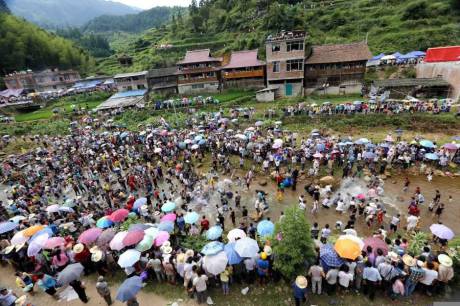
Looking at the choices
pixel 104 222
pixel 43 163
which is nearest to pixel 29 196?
pixel 43 163

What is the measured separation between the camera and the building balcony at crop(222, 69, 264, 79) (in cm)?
3881

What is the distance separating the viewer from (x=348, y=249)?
8086mm

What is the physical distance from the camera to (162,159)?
21.8 m

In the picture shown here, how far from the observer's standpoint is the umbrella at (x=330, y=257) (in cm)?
827

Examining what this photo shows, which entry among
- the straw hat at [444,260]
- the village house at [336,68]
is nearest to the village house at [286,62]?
the village house at [336,68]

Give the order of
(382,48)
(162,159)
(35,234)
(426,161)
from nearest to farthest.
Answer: (35,234) → (426,161) → (162,159) → (382,48)

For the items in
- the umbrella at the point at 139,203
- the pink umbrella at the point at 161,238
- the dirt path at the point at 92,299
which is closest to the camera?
the dirt path at the point at 92,299

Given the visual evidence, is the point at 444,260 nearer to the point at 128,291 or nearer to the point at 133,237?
the point at 128,291

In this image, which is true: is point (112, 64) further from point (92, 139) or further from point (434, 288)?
point (434, 288)

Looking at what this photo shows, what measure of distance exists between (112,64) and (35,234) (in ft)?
289

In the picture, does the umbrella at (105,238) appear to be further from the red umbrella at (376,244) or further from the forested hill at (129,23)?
the forested hill at (129,23)

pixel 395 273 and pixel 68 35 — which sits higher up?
pixel 68 35

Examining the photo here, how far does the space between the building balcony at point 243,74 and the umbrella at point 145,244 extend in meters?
33.7

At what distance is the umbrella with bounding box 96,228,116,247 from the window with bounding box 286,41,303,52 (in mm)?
30606
